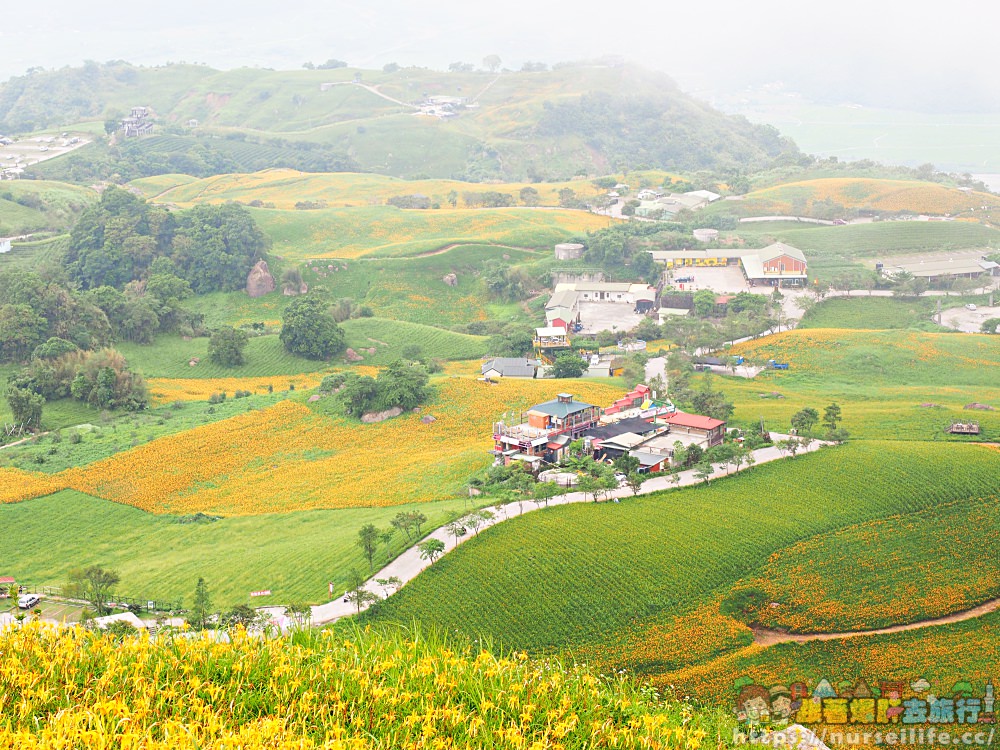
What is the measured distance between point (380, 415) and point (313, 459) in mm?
5028

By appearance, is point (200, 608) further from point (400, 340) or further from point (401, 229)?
point (401, 229)

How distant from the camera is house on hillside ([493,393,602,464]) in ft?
124

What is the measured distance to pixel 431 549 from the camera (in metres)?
28.5

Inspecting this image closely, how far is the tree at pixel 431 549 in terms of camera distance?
28641 millimetres

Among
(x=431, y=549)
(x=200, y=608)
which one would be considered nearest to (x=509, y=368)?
(x=431, y=549)

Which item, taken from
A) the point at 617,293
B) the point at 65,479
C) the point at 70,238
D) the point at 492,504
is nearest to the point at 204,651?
the point at 492,504

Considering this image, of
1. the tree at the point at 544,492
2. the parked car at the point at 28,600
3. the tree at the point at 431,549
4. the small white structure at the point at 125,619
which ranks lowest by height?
the parked car at the point at 28,600

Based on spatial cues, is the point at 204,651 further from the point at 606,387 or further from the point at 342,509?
the point at 606,387

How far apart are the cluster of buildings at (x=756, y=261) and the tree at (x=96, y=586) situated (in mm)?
58446

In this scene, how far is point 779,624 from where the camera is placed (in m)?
25.4

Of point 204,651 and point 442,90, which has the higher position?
point 442,90

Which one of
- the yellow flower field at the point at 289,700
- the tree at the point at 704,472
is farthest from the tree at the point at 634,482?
the yellow flower field at the point at 289,700

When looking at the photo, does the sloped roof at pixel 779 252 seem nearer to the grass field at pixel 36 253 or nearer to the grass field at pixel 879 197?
the grass field at pixel 879 197

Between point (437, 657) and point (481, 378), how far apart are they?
39237mm
